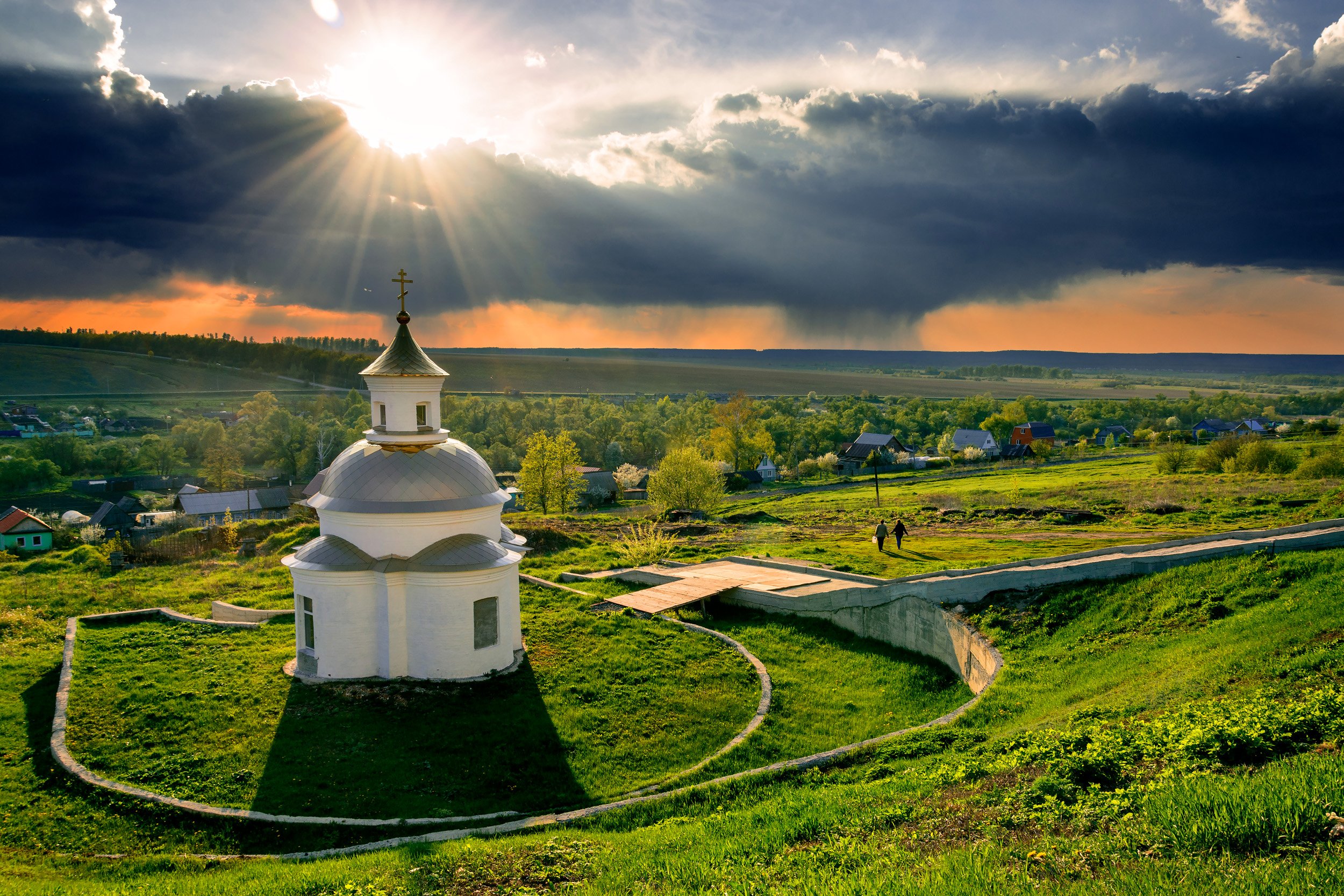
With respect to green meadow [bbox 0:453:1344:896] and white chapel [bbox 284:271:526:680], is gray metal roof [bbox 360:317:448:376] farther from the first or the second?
green meadow [bbox 0:453:1344:896]

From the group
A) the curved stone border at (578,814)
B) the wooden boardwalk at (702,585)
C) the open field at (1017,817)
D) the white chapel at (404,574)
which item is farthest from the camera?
the wooden boardwalk at (702,585)

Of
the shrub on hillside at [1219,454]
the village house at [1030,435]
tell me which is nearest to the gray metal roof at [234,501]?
the shrub on hillside at [1219,454]

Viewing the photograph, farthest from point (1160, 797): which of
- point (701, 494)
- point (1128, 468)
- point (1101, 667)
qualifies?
point (1128, 468)

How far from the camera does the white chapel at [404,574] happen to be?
658 inches

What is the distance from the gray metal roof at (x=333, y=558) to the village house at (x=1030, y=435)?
9436 cm

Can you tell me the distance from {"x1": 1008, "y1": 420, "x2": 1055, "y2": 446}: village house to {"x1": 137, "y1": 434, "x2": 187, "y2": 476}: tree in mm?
104561

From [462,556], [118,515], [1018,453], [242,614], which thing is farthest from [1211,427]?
[118,515]

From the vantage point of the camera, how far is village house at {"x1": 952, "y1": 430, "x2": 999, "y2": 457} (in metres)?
96.9

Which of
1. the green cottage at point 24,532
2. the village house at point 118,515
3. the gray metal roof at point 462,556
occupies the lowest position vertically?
the village house at point 118,515

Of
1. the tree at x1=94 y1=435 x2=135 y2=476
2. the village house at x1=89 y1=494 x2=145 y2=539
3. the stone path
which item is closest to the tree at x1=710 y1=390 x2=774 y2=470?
the village house at x1=89 y1=494 x2=145 y2=539

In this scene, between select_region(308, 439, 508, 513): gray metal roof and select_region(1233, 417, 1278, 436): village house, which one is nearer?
select_region(308, 439, 508, 513): gray metal roof

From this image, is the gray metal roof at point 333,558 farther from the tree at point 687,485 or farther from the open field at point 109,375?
the open field at point 109,375

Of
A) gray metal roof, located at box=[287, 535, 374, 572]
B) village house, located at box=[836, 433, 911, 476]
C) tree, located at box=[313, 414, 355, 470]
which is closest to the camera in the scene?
gray metal roof, located at box=[287, 535, 374, 572]

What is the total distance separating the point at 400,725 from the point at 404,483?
5.63 meters
